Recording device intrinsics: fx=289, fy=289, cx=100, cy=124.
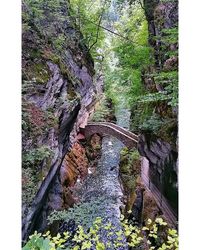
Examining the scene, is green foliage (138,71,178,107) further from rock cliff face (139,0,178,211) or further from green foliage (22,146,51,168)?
green foliage (22,146,51,168)

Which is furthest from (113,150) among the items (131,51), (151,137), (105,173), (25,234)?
(25,234)

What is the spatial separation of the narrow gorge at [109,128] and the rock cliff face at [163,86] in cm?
1

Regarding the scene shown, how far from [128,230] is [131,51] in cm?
190

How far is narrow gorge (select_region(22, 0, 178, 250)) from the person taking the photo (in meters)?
2.51

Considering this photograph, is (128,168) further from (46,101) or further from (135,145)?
(46,101)

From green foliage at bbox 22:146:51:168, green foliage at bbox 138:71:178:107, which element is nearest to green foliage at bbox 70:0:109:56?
green foliage at bbox 138:71:178:107

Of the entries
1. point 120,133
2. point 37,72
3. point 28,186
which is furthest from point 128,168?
point 37,72

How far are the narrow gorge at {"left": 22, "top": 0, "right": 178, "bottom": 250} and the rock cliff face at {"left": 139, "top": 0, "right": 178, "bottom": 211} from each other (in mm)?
12

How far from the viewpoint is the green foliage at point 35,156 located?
2.59 meters

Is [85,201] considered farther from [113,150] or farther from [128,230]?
[113,150]

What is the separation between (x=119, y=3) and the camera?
287cm

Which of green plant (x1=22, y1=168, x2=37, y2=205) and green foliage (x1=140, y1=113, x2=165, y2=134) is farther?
green foliage (x1=140, y1=113, x2=165, y2=134)

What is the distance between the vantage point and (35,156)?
2.68m

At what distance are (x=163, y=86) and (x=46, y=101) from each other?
131 cm
